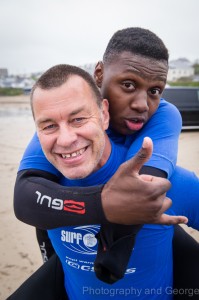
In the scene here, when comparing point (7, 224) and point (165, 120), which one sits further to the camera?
point (7, 224)

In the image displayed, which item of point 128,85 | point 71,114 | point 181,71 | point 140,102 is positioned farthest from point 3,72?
point 71,114

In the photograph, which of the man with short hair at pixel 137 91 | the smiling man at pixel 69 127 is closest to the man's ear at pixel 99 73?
the man with short hair at pixel 137 91

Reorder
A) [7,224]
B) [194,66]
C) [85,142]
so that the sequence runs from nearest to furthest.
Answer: [85,142], [7,224], [194,66]

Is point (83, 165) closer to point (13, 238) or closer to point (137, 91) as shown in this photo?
point (137, 91)

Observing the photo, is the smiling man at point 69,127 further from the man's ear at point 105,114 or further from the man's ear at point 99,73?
the man's ear at point 99,73

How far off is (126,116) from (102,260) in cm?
91

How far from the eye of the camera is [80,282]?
4.58 ft

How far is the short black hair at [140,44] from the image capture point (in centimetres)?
154

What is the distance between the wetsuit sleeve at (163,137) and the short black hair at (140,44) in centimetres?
34

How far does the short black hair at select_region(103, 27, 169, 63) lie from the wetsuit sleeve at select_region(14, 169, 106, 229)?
93cm

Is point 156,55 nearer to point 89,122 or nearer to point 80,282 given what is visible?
point 89,122

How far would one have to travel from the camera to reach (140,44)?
1.54 metres

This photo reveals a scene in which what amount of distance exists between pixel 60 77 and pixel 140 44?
0.56m

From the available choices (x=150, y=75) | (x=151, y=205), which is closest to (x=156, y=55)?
(x=150, y=75)
